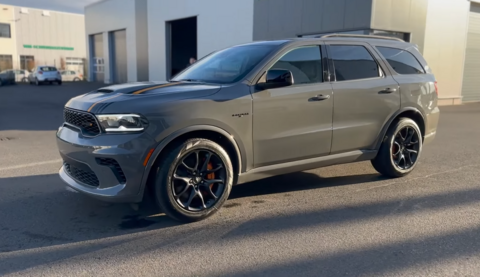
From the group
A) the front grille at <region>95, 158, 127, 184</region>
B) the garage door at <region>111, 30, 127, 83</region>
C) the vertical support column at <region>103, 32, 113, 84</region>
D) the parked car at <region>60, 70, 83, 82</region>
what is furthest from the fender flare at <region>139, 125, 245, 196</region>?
the parked car at <region>60, 70, 83, 82</region>

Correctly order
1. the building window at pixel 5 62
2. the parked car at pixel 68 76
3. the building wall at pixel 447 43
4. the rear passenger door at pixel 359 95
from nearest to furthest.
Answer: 1. the rear passenger door at pixel 359 95
2. the building wall at pixel 447 43
3. the parked car at pixel 68 76
4. the building window at pixel 5 62

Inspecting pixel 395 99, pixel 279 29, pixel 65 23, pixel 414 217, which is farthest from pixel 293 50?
pixel 65 23

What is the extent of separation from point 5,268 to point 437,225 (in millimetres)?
3943

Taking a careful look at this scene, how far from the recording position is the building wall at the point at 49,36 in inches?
2101

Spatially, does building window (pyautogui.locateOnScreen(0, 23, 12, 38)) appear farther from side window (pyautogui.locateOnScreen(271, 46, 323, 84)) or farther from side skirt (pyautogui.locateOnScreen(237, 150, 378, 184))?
side skirt (pyautogui.locateOnScreen(237, 150, 378, 184))

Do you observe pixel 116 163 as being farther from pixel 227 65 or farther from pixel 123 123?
pixel 227 65

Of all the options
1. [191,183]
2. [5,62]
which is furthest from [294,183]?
[5,62]

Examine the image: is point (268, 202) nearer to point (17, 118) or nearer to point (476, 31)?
point (17, 118)

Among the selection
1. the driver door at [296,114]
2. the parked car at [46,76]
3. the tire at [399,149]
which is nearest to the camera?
the driver door at [296,114]

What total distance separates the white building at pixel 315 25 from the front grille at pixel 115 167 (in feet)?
41.4

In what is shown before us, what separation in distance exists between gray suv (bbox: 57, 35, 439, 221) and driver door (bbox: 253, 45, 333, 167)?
12mm

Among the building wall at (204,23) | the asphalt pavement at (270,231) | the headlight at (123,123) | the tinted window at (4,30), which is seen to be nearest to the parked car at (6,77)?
the building wall at (204,23)

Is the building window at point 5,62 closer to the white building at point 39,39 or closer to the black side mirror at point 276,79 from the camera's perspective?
the white building at point 39,39

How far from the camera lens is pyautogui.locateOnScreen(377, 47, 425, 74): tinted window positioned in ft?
19.0
